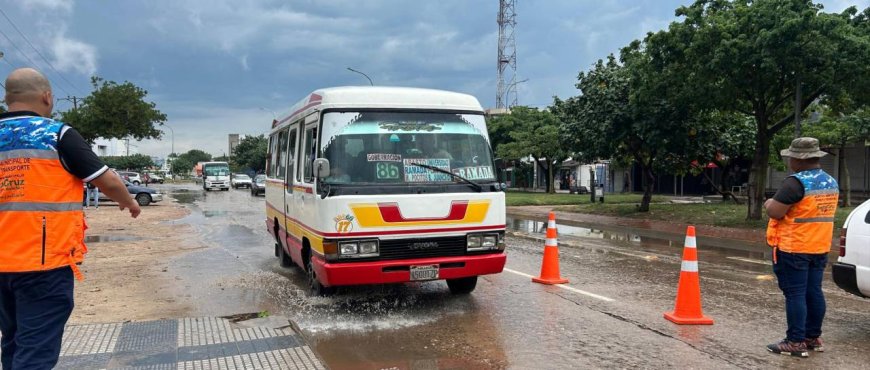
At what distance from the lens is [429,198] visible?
639 cm

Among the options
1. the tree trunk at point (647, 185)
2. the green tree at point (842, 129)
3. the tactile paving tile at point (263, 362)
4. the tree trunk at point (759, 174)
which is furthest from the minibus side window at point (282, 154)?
the green tree at point (842, 129)

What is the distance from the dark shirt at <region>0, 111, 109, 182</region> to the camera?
10.7 feet

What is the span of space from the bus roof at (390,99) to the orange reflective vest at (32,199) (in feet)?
11.9

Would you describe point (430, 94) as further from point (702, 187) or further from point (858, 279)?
point (702, 187)

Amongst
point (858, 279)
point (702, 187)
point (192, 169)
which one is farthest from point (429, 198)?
point (192, 169)

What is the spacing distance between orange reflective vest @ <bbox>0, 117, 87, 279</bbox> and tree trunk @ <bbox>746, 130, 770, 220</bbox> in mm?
18533

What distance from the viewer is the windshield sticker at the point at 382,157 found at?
260 inches

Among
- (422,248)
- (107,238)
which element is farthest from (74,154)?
(107,238)

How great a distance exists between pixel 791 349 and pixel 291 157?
6.42m

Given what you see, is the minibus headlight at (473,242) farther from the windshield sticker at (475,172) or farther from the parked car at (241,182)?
the parked car at (241,182)

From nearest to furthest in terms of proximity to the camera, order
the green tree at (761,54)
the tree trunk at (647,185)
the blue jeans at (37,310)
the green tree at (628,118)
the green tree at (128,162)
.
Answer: the blue jeans at (37,310) < the green tree at (761,54) < the green tree at (628,118) < the tree trunk at (647,185) < the green tree at (128,162)

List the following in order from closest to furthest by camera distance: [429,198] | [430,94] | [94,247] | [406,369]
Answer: [406,369] → [429,198] → [430,94] → [94,247]

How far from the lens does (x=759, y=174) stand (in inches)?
704

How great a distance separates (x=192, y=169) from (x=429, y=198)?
591ft
